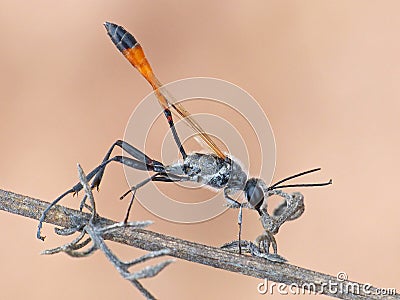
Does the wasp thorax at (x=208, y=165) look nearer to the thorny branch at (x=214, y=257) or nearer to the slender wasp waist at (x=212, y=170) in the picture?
the slender wasp waist at (x=212, y=170)

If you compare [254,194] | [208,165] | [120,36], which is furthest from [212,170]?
[120,36]

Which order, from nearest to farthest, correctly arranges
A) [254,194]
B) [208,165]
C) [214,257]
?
[214,257] → [254,194] → [208,165]

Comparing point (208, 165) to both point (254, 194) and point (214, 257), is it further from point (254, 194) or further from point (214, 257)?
point (214, 257)

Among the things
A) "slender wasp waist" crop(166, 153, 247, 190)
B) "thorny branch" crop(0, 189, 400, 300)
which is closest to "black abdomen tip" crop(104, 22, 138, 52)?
"slender wasp waist" crop(166, 153, 247, 190)

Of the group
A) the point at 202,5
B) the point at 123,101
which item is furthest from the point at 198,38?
the point at 123,101

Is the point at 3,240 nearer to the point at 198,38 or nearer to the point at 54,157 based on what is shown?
the point at 54,157

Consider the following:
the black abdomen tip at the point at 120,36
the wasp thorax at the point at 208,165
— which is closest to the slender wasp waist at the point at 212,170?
the wasp thorax at the point at 208,165
